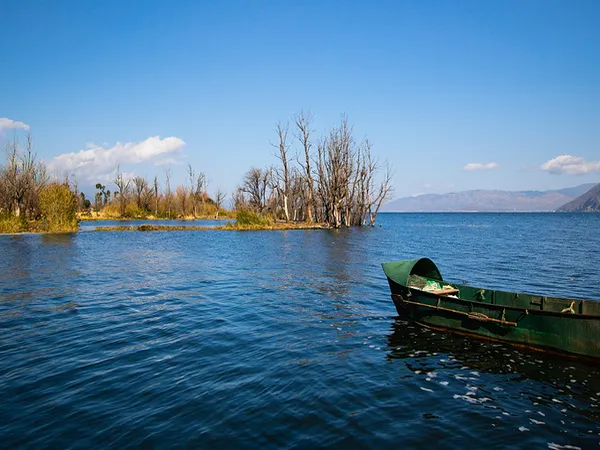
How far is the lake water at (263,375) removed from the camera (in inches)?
281

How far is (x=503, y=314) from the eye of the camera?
36.9ft

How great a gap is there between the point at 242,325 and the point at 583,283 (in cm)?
1857

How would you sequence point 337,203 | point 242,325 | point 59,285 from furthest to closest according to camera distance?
1. point 337,203
2. point 59,285
3. point 242,325

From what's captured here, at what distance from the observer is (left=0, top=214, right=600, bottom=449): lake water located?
713 centimetres

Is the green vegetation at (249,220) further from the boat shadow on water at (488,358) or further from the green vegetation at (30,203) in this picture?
the boat shadow on water at (488,358)

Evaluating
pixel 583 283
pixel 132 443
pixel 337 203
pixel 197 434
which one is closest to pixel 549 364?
pixel 197 434

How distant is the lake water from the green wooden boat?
1.44 feet

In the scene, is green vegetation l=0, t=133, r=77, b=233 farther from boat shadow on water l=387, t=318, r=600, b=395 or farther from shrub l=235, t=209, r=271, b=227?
boat shadow on water l=387, t=318, r=600, b=395

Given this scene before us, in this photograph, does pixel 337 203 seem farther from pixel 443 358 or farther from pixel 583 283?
pixel 443 358

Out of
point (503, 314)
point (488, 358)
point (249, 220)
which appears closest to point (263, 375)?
point (488, 358)

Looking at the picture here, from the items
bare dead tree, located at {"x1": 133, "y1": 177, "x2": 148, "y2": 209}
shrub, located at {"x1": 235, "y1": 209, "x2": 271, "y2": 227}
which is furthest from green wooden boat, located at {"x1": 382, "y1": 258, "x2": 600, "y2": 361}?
bare dead tree, located at {"x1": 133, "y1": 177, "x2": 148, "y2": 209}

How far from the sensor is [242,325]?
1373 centimetres

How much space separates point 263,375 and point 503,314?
6954 millimetres

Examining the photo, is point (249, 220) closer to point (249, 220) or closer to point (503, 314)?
point (249, 220)
